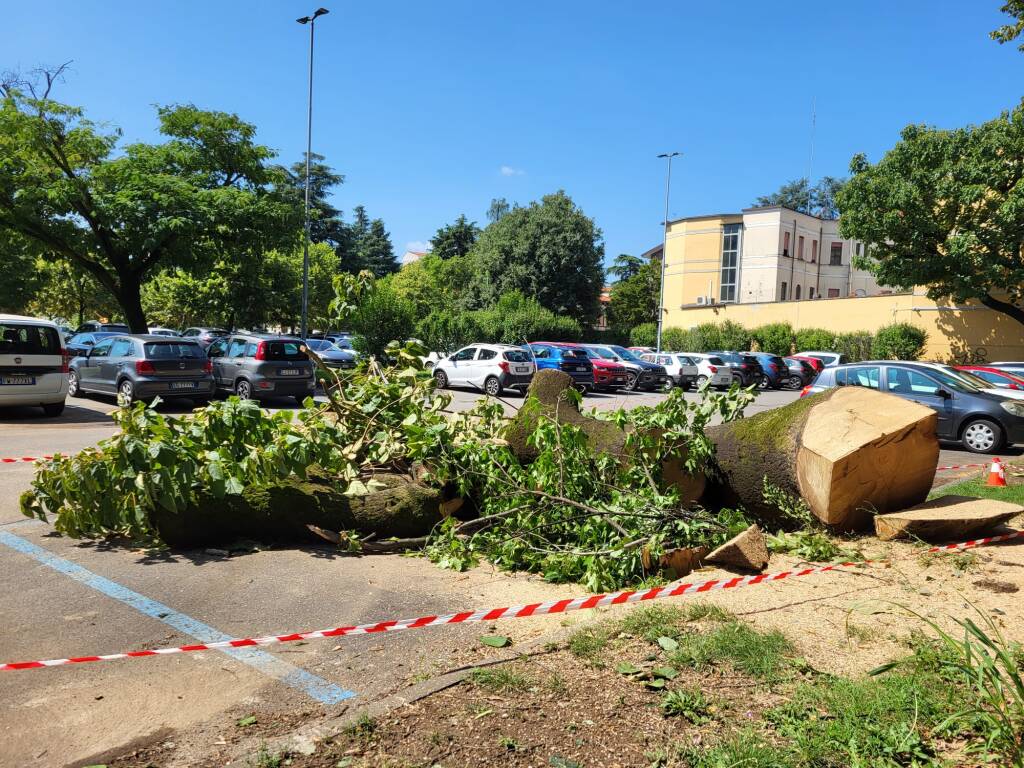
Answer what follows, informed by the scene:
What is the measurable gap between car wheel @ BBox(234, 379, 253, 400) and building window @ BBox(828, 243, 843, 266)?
52601 millimetres

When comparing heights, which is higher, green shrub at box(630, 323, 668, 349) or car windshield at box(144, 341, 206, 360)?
green shrub at box(630, 323, 668, 349)

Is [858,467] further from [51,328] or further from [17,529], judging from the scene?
[51,328]

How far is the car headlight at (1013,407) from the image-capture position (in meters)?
11.7

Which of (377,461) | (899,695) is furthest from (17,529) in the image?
(899,695)

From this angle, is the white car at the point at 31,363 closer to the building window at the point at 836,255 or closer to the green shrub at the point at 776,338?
the green shrub at the point at 776,338

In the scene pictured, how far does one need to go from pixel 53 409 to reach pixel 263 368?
13.6ft

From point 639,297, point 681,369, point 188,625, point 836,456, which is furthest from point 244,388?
point 639,297

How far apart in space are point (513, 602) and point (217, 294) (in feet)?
101

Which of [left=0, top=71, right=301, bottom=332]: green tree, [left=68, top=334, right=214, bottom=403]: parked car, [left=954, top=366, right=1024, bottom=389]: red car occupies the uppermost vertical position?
[left=0, top=71, right=301, bottom=332]: green tree

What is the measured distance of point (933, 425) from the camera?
5.57m

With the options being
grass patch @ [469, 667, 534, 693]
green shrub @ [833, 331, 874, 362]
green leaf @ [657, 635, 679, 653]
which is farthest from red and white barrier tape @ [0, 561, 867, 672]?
green shrub @ [833, 331, 874, 362]

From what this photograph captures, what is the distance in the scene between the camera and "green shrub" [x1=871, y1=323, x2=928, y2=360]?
35312mm

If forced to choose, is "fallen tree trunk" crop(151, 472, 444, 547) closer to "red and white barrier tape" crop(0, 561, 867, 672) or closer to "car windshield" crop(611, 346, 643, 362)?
"red and white barrier tape" crop(0, 561, 867, 672)

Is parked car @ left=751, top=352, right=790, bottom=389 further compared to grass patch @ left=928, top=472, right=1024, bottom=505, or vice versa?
parked car @ left=751, top=352, right=790, bottom=389
